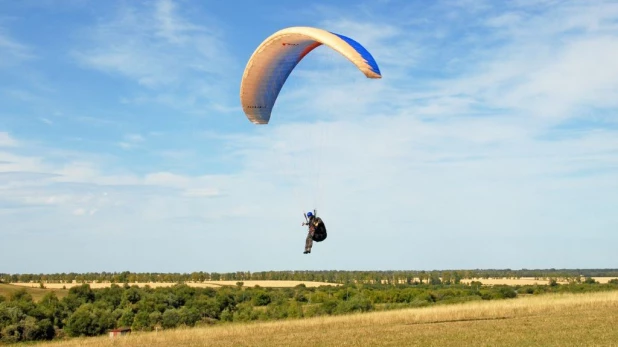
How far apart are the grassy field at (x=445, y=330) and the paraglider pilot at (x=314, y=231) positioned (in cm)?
317

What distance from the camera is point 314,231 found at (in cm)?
1906

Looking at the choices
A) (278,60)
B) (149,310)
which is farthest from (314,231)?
(149,310)

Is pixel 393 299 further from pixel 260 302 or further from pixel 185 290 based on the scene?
pixel 185 290

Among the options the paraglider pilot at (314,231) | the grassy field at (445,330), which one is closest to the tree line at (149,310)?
the grassy field at (445,330)

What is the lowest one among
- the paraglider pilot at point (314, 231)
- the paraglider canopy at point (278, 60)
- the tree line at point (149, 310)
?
the tree line at point (149, 310)

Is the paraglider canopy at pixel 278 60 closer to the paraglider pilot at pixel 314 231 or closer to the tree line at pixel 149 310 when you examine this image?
the paraglider pilot at pixel 314 231

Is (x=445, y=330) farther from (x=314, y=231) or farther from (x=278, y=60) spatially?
(x=278, y=60)

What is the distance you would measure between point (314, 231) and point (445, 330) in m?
6.92

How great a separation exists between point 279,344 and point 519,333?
7693mm

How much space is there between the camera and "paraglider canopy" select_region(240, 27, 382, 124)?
17.1 metres

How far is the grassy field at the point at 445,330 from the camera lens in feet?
62.3

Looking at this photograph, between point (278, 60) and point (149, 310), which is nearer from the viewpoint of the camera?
point (278, 60)

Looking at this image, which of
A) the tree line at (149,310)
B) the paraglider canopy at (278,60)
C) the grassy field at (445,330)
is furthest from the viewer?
the tree line at (149,310)

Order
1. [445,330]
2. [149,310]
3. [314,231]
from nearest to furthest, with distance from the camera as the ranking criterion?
1. [314,231]
2. [445,330]
3. [149,310]
